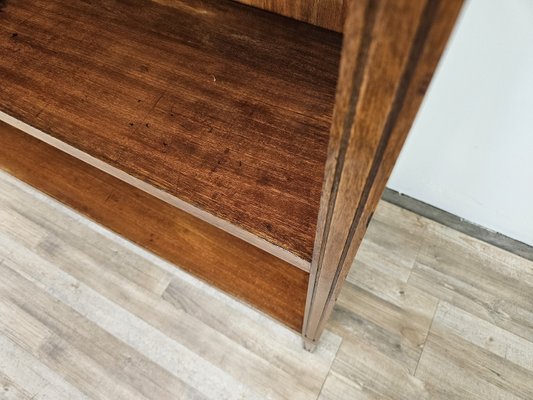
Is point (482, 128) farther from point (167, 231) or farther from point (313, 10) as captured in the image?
point (167, 231)

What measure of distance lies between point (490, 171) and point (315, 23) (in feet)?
1.54

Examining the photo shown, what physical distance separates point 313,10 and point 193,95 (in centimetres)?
23

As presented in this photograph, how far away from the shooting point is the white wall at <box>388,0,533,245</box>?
588 mm

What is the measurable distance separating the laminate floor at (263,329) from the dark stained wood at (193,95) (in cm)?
51

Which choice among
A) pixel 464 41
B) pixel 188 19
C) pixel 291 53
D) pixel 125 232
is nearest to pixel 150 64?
pixel 188 19

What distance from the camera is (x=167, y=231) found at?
84 centimetres

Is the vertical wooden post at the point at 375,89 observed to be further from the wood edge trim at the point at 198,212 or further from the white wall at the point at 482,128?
the white wall at the point at 482,128

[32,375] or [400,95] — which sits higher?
[400,95]

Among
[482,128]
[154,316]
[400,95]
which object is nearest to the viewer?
[400,95]

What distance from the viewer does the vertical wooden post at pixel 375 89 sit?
181 mm

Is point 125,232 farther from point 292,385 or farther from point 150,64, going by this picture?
point 292,385

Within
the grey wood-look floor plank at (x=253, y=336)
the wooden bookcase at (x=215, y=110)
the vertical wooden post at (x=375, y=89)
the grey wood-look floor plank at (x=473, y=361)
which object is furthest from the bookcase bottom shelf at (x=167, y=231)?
the vertical wooden post at (x=375, y=89)

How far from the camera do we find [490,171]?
812 millimetres

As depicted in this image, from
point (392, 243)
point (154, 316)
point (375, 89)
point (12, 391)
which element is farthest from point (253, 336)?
point (375, 89)
